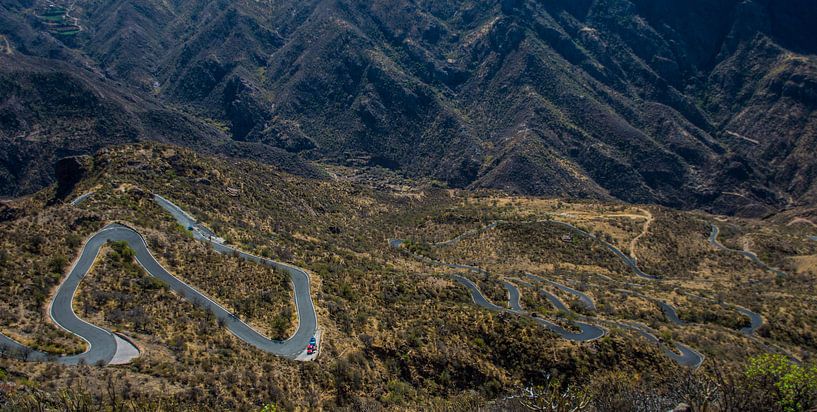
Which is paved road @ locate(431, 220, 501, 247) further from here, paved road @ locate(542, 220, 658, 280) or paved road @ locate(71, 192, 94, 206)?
paved road @ locate(71, 192, 94, 206)

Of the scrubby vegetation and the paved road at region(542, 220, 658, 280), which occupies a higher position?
the paved road at region(542, 220, 658, 280)

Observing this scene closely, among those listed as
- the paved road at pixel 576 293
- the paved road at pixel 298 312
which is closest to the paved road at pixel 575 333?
the paved road at pixel 576 293

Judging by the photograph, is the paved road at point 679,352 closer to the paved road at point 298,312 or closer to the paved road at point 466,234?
the paved road at point 298,312

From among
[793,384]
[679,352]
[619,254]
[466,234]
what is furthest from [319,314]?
[619,254]

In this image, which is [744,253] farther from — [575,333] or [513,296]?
[575,333]

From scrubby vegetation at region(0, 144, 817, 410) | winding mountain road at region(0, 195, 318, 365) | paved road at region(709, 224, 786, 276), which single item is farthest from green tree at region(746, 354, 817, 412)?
paved road at region(709, 224, 786, 276)

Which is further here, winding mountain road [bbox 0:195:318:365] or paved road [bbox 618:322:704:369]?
paved road [bbox 618:322:704:369]

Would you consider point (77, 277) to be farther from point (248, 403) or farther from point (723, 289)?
point (723, 289)

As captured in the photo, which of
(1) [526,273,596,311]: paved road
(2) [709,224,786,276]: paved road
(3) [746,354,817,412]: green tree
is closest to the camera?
(3) [746,354,817,412]: green tree

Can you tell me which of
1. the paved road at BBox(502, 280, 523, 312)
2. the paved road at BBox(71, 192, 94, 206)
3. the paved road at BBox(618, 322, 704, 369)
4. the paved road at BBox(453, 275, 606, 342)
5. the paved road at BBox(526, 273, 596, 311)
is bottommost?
the paved road at BBox(71, 192, 94, 206)

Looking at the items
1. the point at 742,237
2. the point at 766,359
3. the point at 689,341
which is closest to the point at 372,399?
the point at 766,359
